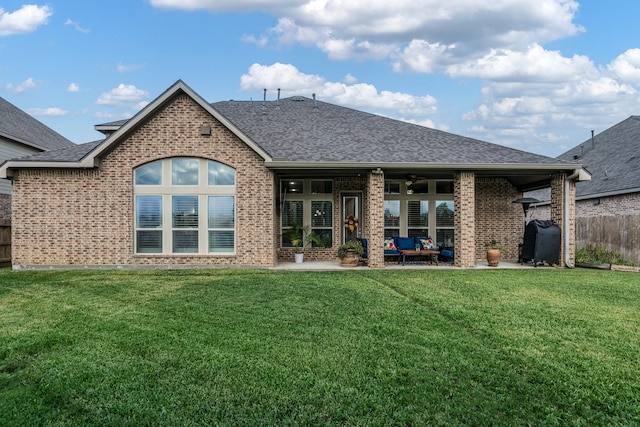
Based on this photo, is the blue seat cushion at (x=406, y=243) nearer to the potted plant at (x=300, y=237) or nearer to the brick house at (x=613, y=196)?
the potted plant at (x=300, y=237)

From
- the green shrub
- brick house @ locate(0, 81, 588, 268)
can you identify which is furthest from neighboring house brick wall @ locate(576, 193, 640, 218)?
brick house @ locate(0, 81, 588, 268)

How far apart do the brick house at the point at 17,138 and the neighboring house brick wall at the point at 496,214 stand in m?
17.5

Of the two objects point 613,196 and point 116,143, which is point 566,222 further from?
point 116,143

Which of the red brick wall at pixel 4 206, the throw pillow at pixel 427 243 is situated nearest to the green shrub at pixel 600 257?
the throw pillow at pixel 427 243

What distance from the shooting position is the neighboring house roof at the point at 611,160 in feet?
52.5

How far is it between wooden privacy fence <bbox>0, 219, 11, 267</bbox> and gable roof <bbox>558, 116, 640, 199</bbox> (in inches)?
813

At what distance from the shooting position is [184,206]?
1211 centimetres

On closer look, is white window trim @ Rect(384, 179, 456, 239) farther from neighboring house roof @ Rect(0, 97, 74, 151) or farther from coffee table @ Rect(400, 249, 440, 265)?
neighboring house roof @ Rect(0, 97, 74, 151)

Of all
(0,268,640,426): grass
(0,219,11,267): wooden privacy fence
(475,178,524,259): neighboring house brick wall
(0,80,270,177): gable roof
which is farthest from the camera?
(475,178,524,259): neighboring house brick wall

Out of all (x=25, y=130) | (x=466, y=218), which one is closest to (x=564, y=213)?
(x=466, y=218)

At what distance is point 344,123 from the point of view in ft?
53.2

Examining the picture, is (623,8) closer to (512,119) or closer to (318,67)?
(512,119)

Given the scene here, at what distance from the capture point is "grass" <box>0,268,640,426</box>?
3451 millimetres

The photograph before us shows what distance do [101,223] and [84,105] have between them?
13144 millimetres
